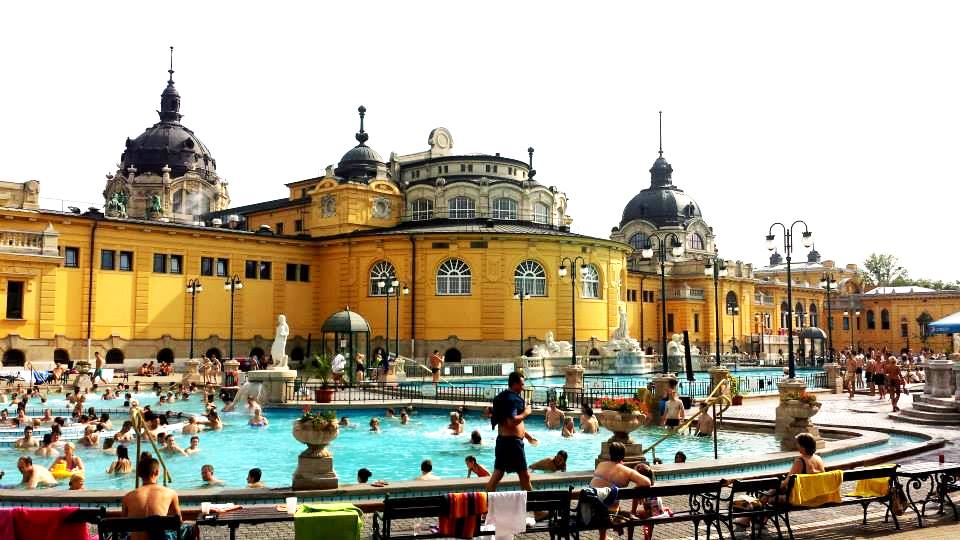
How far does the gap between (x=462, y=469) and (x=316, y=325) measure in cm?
3917

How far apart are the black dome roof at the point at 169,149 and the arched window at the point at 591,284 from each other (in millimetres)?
47676

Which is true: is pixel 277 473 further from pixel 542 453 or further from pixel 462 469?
pixel 542 453

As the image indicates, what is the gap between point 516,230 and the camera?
54.0 m

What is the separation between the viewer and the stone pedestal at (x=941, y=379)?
2336 centimetres

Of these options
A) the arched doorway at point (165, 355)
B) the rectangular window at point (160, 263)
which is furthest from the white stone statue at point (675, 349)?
the rectangular window at point (160, 263)

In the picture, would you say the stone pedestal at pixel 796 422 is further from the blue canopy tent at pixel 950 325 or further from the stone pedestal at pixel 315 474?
the blue canopy tent at pixel 950 325

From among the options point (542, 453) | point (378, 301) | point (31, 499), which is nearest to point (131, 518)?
point (31, 499)

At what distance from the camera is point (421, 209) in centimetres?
5984

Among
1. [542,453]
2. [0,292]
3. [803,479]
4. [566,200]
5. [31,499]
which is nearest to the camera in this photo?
[803,479]

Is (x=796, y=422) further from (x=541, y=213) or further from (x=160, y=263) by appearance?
(x=541, y=213)

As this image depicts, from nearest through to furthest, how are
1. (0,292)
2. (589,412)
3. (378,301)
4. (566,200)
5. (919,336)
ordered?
(589,412)
(0,292)
(378,301)
(566,200)
(919,336)

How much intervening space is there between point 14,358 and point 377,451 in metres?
28.4

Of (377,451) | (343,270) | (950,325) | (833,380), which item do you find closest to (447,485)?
(377,451)

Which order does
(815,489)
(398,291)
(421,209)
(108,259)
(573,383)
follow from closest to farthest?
(815,489), (573,383), (108,259), (398,291), (421,209)
